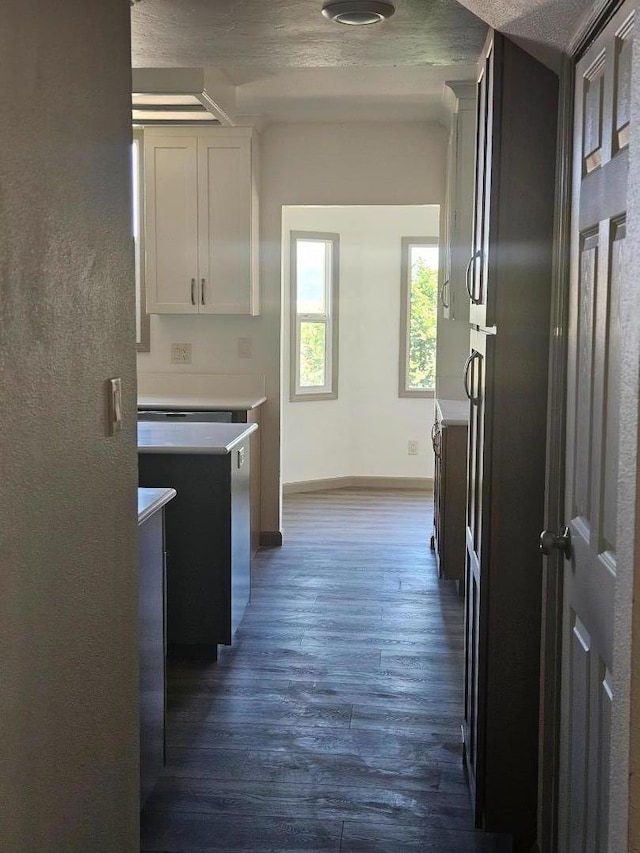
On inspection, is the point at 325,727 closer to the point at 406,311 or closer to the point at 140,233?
the point at 140,233

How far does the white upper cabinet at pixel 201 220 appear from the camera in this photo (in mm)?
5555

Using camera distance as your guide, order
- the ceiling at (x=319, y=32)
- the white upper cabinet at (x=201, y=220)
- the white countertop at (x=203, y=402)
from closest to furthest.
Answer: the ceiling at (x=319, y=32), the white countertop at (x=203, y=402), the white upper cabinet at (x=201, y=220)

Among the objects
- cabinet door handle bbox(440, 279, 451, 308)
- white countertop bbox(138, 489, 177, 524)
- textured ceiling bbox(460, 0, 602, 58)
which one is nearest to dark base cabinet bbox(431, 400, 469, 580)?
cabinet door handle bbox(440, 279, 451, 308)

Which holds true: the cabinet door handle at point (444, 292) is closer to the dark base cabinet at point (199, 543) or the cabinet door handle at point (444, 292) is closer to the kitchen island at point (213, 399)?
the kitchen island at point (213, 399)

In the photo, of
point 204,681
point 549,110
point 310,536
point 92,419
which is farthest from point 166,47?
point 310,536

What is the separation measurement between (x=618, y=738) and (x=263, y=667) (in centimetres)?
267

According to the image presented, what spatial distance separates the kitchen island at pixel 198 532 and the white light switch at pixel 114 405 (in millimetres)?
1723

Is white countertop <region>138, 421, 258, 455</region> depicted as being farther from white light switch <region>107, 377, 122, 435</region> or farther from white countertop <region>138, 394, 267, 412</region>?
white light switch <region>107, 377, 122, 435</region>

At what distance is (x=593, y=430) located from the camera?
186 cm

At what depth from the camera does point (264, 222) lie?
5.86m

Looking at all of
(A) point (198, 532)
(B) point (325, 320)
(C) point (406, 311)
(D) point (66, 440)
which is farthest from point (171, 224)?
(D) point (66, 440)

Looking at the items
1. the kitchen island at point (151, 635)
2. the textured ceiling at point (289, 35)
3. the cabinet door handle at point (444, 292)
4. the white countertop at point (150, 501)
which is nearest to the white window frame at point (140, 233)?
the cabinet door handle at point (444, 292)

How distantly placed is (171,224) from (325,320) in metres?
2.29

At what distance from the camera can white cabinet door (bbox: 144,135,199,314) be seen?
5.56 m
